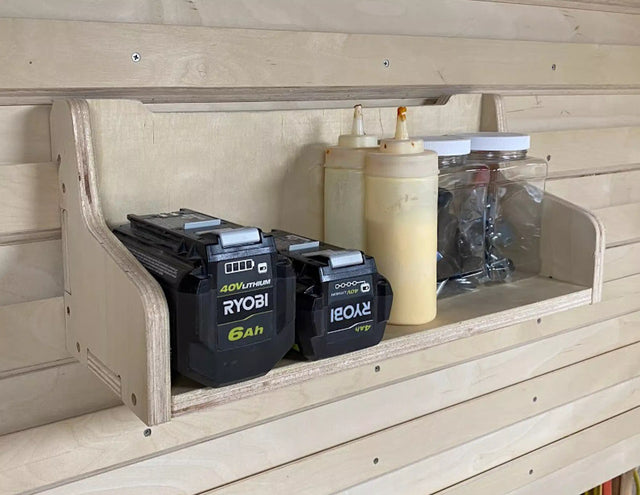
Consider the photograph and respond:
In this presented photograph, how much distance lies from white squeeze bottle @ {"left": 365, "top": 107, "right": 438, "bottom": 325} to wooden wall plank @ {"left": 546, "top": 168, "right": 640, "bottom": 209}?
656 mm

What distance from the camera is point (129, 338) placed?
806mm

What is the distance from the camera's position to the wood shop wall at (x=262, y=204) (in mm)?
952

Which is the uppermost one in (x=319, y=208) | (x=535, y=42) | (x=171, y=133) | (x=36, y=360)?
(x=535, y=42)

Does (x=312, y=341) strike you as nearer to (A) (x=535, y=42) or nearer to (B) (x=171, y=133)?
(B) (x=171, y=133)

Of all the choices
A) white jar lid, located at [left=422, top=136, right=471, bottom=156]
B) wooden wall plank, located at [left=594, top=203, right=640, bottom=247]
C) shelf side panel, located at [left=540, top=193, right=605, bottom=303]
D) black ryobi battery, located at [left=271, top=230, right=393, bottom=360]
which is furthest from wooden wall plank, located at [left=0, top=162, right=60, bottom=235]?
wooden wall plank, located at [left=594, top=203, right=640, bottom=247]

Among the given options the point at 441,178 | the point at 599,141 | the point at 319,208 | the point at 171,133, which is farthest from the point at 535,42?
the point at 171,133

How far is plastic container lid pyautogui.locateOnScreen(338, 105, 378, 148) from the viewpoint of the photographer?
1.11 m

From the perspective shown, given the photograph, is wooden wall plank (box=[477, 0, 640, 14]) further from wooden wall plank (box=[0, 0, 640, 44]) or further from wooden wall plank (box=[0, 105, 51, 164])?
wooden wall plank (box=[0, 105, 51, 164])

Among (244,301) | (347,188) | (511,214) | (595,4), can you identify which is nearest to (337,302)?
(244,301)

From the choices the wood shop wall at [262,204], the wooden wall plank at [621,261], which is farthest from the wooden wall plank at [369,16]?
the wooden wall plank at [621,261]

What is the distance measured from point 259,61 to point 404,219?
1.06 ft

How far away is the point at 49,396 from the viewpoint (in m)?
1.06

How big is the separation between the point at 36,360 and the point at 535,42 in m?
1.05

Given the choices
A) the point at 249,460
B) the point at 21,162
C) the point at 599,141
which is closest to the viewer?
the point at 21,162
